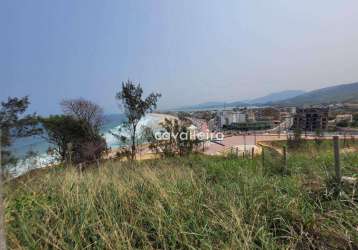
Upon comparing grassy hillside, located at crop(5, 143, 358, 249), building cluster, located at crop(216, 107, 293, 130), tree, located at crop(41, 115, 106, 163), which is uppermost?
grassy hillside, located at crop(5, 143, 358, 249)

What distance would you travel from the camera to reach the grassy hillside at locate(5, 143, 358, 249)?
1.92 metres

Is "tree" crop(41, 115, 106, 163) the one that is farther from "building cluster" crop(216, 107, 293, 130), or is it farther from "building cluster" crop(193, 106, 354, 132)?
"building cluster" crop(216, 107, 293, 130)

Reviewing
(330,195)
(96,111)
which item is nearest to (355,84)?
(96,111)

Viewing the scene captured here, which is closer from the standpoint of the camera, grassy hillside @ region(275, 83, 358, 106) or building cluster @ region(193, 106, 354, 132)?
building cluster @ region(193, 106, 354, 132)

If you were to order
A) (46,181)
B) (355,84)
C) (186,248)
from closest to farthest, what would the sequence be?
(186,248) < (46,181) < (355,84)

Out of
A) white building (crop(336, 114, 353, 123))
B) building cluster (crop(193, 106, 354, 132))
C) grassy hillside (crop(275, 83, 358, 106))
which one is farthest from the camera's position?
grassy hillside (crop(275, 83, 358, 106))

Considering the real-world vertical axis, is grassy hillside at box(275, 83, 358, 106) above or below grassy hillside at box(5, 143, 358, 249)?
below

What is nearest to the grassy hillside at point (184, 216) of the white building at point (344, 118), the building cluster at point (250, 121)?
the white building at point (344, 118)

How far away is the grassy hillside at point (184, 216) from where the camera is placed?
192 cm

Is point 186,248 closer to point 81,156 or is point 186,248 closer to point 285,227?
point 285,227

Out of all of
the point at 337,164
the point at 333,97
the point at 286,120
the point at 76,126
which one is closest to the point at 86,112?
the point at 76,126

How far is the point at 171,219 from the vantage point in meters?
2.14

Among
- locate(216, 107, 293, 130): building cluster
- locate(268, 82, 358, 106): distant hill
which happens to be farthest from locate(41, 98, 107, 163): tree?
locate(268, 82, 358, 106): distant hill

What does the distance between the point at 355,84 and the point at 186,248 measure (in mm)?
190738
